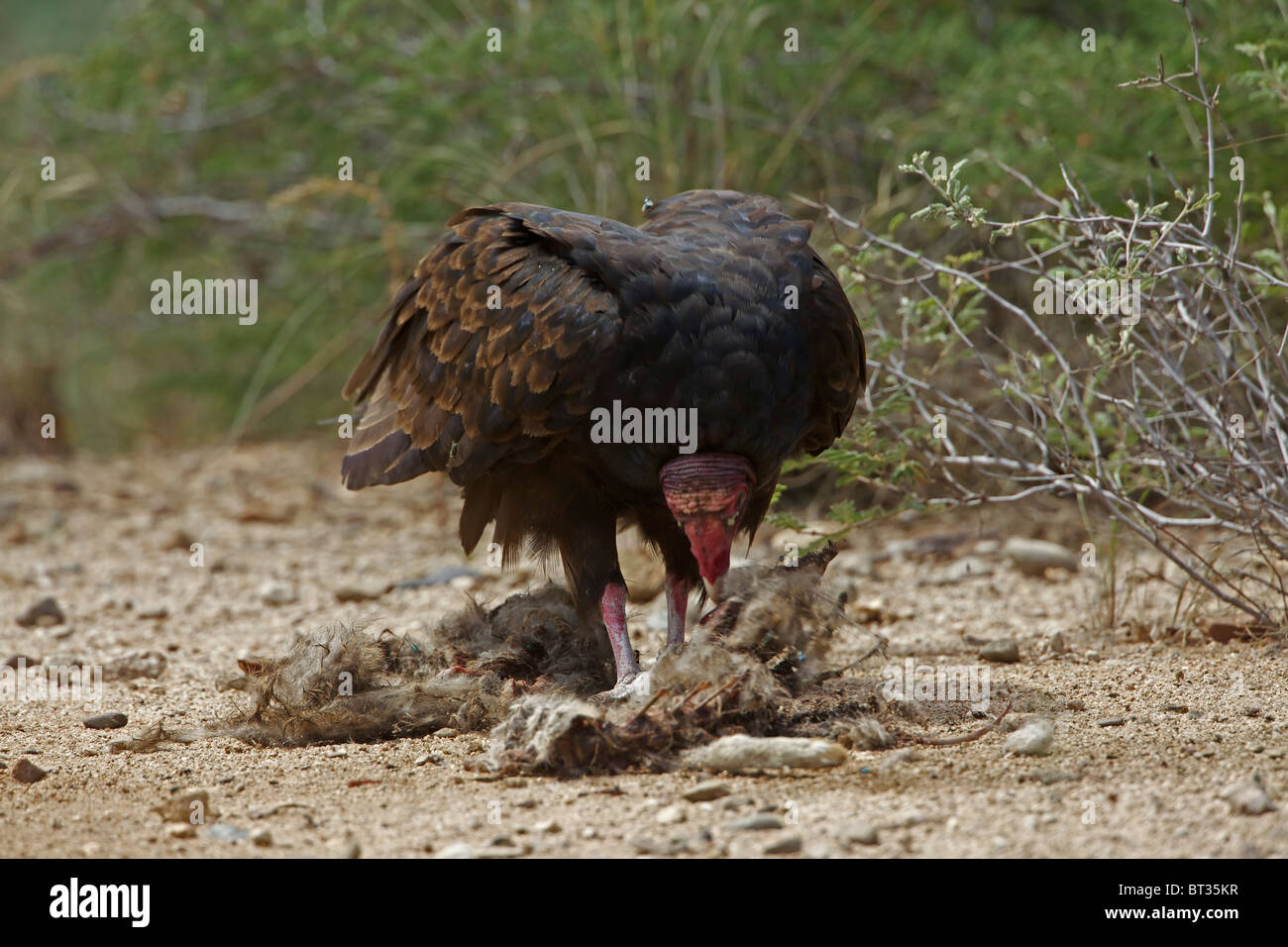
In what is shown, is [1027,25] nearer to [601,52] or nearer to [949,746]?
[601,52]

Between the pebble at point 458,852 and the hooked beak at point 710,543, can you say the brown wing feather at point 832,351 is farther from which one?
the pebble at point 458,852

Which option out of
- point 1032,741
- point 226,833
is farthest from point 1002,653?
point 226,833

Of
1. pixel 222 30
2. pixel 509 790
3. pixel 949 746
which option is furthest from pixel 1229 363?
pixel 222 30

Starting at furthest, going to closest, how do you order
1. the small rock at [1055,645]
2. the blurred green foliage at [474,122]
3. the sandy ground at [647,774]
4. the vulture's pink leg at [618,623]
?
the blurred green foliage at [474,122], the small rock at [1055,645], the vulture's pink leg at [618,623], the sandy ground at [647,774]

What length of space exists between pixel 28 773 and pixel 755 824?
5.86ft

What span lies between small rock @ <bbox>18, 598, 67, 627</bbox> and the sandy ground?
0.08m

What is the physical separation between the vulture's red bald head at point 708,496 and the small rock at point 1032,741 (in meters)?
0.91

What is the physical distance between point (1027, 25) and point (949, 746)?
477 centimetres

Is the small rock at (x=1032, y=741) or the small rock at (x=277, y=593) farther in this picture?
the small rock at (x=277, y=593)

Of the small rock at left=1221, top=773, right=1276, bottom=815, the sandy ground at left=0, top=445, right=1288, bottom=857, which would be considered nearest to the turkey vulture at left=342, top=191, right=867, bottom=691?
the sandy ground at left=0, top=445, right=1288, bottom=857

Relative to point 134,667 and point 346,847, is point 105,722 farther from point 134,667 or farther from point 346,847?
point 346,847

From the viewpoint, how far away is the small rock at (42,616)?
206 inches

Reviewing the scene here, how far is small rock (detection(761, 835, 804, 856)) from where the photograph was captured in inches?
100.0

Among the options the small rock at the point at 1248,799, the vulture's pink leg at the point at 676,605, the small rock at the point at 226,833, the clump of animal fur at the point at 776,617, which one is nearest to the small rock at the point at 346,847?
the small rock at the point at 226,833
